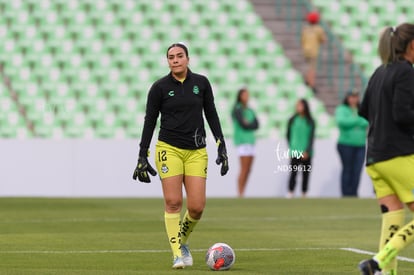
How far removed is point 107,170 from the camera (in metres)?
24.5

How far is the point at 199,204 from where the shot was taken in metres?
10.7

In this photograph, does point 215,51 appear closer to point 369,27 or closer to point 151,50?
point 151,50

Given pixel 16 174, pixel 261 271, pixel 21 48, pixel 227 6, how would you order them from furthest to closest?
pixel 227 6 < pixel 21 48 < pixel 16 174 < pixel 261 271

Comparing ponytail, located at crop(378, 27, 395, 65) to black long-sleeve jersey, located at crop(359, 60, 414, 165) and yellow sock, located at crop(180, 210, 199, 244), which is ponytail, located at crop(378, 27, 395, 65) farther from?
yellow sock, located at crop(180, 210, 199, 244)

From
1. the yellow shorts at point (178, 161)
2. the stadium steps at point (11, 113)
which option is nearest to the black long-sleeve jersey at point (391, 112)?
the yellow shorts at point (178, 161)

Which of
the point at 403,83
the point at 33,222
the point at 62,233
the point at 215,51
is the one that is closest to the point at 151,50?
the point at 215,51

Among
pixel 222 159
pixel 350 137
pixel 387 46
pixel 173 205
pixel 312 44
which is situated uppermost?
pixel 387 46

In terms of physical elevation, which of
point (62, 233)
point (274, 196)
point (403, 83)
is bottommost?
point (274, 196)

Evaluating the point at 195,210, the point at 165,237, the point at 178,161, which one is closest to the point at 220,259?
the point at 195,210

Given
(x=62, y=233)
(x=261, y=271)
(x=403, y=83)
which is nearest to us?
(x=403, y=83)

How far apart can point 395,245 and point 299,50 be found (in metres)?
20.5

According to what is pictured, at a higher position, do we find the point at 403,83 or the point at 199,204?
the point at 403,83

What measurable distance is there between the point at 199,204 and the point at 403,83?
10.0ft

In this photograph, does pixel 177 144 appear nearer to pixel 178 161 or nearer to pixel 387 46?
pixel 178 161
